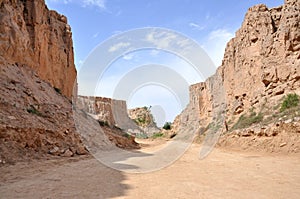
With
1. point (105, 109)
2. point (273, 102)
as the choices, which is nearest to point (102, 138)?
point (273, 102)

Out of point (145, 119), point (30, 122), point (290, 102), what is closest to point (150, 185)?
point (30, 122)

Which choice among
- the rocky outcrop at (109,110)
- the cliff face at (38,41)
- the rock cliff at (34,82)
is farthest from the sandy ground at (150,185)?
the rocky outcrop at (109,110)

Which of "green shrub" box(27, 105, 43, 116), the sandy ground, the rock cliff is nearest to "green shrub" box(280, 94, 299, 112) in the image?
the sandy ground

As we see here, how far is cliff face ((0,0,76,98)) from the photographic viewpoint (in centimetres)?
1736

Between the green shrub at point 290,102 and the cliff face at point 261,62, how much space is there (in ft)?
2.76

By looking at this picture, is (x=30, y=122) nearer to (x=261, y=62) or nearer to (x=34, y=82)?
(x=34, y=82)

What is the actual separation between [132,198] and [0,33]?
16.9m

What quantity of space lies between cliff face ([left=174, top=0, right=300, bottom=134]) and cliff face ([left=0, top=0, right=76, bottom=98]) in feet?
59.5

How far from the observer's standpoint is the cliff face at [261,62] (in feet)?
58.7

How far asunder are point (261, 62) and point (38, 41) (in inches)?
793

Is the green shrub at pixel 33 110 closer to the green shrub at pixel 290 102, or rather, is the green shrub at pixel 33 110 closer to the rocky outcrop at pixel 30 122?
the rocky outcrop at pixel 30 122

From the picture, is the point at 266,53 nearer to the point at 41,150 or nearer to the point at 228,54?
the point at 228,54

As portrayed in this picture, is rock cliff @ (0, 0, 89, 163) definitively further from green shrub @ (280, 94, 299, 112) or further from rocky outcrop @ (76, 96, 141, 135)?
rocky outcrop @ (76, 96, 141, 135)

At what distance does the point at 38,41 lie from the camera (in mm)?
21625
